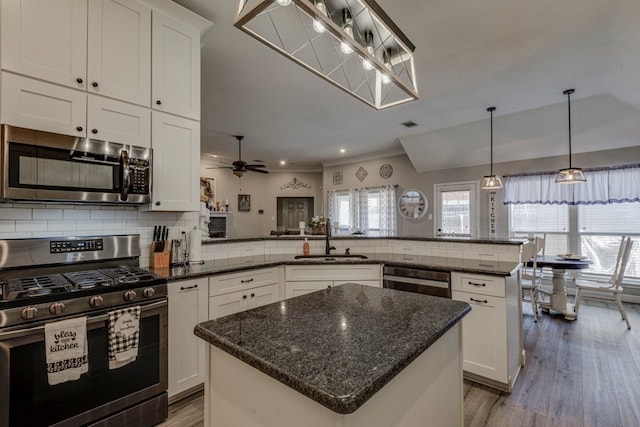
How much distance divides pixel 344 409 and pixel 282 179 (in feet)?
28.2

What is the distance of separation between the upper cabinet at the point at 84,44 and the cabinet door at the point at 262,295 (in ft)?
5.57

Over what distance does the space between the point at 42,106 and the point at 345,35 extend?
1835mm

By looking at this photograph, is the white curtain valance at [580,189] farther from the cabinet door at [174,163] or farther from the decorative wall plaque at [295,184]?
the cabinet door at [174,163]

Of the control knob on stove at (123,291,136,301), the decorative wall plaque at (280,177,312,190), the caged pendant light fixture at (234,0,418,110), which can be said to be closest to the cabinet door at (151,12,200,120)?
the caged pendant light fixture at (234,0,418,110)

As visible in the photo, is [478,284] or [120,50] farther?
[478,284]

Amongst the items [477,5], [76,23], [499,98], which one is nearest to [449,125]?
[499,98]

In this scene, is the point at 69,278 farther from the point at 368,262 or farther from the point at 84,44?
the point at 368,262

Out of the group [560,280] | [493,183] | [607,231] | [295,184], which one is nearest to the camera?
[560,280]

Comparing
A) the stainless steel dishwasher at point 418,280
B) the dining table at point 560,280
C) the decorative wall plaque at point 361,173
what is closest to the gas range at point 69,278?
the stainless steel dishwasher at point 418,280

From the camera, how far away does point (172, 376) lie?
79.7 inches

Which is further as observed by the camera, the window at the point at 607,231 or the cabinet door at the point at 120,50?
the window at the point at 607,231

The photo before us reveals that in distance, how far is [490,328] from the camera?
228 cm

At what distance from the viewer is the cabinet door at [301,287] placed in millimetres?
2842

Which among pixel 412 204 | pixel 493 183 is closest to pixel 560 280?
pixel 493 183
